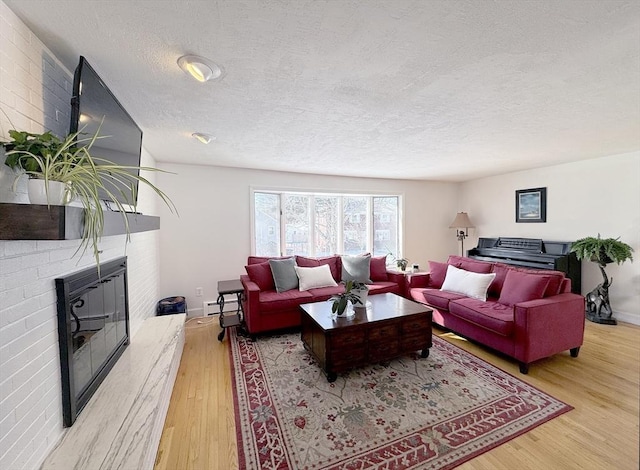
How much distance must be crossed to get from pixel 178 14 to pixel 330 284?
3029 millimetres

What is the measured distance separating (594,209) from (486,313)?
8.64 feet

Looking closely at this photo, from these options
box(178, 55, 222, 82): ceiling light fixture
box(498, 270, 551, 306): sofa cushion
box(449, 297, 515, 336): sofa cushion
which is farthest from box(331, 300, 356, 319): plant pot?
box(178, 55, 222, 82): ceiling light fixture

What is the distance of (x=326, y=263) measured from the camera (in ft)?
12.7

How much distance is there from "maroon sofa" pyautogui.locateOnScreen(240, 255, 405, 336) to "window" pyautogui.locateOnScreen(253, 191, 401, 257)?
2.44 ft

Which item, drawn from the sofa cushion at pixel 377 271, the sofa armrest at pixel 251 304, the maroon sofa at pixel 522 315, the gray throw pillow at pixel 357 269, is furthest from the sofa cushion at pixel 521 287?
the sofa armrest at pixel 251 304

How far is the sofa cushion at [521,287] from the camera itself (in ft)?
8.09

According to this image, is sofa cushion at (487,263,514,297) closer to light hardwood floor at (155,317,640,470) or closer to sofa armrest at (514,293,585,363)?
sofa armrest at (514,293,585,363)

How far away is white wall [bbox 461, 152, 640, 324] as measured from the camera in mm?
A: 3305

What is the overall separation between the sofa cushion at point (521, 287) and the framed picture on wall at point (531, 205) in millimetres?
2081

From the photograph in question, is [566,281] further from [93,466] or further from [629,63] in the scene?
[93,466]

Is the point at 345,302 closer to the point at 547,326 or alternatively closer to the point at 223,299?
the point at 223,299

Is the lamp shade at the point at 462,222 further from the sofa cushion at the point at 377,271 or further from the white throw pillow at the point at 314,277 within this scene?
the white throw pillow at the point at 314,277

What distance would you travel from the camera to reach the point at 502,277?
302cm

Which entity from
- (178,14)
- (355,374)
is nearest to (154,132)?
(178,14)
